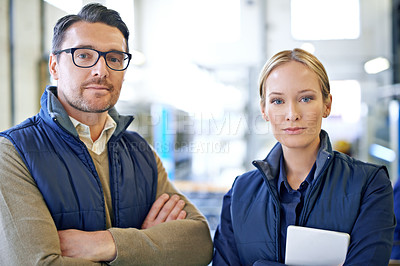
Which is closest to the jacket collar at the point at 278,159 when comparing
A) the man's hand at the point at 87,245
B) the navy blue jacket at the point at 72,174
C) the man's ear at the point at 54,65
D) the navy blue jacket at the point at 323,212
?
the navy blue jacket at the point at 323,212

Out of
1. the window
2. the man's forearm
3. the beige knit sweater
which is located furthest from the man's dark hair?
the window

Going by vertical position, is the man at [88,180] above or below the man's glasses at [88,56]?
below

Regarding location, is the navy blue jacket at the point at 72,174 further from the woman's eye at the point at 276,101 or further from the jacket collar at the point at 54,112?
the woman's eye at the point at 276,101

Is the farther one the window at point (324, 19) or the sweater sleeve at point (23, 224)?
the window at point (324, 19)

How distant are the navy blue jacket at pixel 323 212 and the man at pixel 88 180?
15cm

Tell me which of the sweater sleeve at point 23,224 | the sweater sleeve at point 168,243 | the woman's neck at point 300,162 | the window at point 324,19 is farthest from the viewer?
the window at point 324,19

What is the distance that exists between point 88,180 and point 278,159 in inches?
27.6

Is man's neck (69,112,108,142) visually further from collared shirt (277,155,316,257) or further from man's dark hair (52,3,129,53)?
collared shirt (277,155,316,257)

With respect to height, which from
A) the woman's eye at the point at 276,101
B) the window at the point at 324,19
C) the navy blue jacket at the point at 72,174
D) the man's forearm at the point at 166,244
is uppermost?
the window at the point at 324,19

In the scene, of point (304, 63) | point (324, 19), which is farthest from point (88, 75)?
point (324, 19)

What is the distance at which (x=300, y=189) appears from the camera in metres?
1.38

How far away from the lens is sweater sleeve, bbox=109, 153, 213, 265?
1.30 metres

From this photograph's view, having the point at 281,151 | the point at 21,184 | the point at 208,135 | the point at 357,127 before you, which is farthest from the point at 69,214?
the point at 357,127

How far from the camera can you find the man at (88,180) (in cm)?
122
